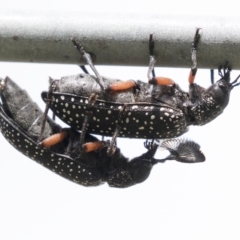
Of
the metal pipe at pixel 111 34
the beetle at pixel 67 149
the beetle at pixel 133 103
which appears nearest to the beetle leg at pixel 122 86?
the beetle at pixel 133 103

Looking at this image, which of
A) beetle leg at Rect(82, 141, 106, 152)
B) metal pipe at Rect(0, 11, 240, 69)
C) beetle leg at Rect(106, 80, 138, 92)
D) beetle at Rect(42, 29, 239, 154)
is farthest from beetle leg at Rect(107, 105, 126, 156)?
metal pipe at Rect(0, 11, 240, 69)

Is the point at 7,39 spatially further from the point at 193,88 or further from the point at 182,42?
the point at 193,88

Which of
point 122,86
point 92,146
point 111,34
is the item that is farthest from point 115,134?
point 111,34

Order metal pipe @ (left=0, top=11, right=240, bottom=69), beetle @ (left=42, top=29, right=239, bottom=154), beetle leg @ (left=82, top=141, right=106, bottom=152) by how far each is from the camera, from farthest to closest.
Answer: beetle leg @ (left=82, top=141, right=106, bottom=152) → beetle @ (left=42, top=29, right=239, bottom=154) → metal pipe @ (left=0, top=11, right=240, bottom=69)

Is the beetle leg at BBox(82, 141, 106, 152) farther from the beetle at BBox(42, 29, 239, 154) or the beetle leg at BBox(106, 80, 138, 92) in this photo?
the beetle leg at BBox(106, 80, 138, 92)

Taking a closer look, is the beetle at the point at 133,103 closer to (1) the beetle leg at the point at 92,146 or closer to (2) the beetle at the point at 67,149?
(1) the beetle leg at the point at 92,146

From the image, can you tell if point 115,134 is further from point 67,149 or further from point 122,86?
point 67,149
